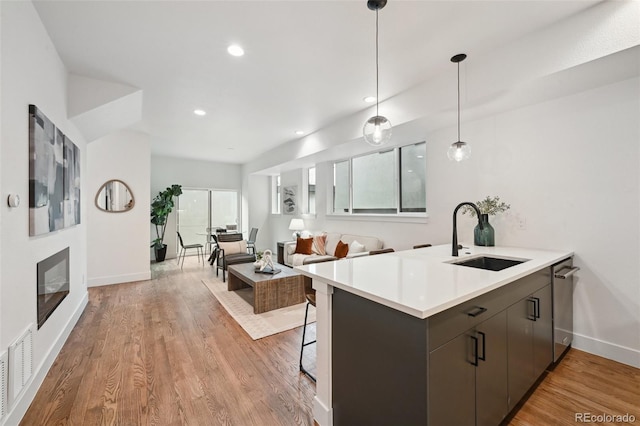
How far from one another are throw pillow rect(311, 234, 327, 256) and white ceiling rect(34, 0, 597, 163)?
273cm

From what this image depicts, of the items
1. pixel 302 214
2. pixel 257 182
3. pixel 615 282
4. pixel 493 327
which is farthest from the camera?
pixel 257 182

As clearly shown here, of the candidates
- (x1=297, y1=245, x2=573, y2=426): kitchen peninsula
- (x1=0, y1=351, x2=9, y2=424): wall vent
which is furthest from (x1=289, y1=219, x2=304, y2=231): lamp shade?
(x1=0, y1=351, x2=9, y2=424): wall vent

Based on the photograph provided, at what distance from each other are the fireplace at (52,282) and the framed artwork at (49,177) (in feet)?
0.99

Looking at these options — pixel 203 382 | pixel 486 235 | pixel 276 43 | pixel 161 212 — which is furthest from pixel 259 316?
pixel 161 212

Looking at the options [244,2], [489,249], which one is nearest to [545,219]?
[489,249]

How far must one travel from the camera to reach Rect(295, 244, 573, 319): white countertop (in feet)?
3.96

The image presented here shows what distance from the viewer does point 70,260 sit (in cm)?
311

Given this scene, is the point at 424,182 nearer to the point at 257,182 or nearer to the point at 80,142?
the point at 80,142

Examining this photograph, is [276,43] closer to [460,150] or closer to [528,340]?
[460,150]

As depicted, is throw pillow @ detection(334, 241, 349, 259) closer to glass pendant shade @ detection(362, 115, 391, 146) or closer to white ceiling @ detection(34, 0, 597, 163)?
white ceiling @ detection(34, 0, 597, 163)

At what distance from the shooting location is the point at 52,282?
8.16 ft

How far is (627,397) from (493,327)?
1410 millimetres

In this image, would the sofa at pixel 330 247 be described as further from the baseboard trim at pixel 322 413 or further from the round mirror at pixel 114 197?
the round mirror at pixel 114 197

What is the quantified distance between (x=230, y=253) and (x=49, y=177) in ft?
10.7
